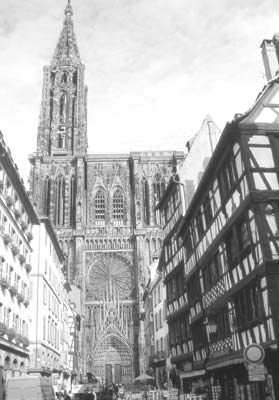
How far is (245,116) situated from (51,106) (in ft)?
209

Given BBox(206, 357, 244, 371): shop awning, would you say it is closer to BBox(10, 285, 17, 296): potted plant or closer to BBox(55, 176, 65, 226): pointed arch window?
BBox(10, 285, 17, 296): potted plant

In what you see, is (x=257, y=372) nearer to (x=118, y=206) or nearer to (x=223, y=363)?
(x=223, y=363)

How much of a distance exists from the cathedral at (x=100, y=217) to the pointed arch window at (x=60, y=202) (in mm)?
109

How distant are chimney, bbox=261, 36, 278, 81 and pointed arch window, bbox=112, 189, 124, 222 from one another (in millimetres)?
48110

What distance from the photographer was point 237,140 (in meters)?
16.7

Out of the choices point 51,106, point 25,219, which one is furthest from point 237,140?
point 51,106

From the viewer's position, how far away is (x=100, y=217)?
2667 inches

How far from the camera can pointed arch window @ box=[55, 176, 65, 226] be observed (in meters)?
66.3

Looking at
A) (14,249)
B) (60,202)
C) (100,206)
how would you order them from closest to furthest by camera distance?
(14,249), (60,202), (100,206)

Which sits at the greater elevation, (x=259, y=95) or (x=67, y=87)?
(x=67, y=87)

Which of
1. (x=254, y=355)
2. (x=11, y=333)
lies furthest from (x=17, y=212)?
(x=254, y=355)

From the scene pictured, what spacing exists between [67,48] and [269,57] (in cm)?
6996

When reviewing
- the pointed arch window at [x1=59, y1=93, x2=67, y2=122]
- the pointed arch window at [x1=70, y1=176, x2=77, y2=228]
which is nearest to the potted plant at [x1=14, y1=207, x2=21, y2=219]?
the pointed arch window at [x1=70, y1=176, x2=77, y2=228]

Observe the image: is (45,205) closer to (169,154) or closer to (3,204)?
(169,154)
